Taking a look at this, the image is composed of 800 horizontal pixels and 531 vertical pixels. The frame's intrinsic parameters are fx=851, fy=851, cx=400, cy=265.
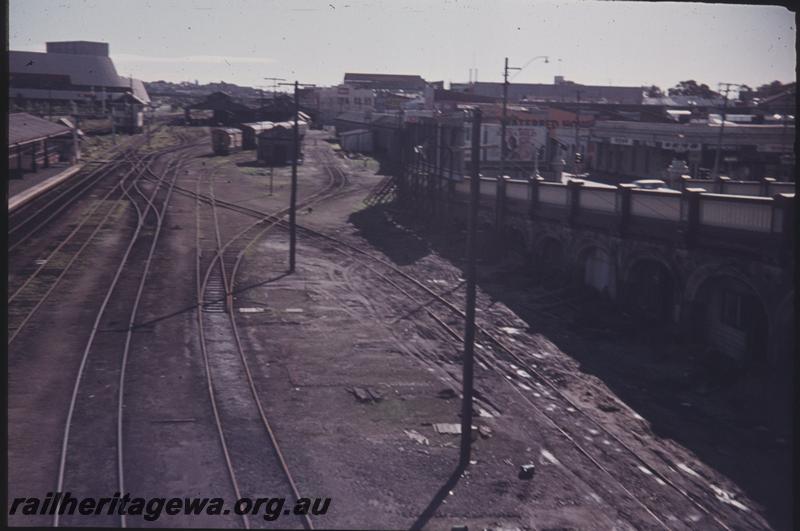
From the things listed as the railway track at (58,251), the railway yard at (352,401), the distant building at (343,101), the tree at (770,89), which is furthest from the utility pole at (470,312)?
the distant building at (343,101)

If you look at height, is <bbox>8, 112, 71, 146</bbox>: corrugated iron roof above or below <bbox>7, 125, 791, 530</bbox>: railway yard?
above

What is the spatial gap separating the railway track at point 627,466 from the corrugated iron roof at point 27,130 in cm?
2151

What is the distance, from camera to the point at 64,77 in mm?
68562

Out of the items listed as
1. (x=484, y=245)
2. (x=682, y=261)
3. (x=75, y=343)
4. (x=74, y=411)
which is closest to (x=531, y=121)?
(x=484, y=245)

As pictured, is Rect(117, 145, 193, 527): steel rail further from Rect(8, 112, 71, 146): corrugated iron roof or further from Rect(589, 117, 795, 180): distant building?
Rect(589, 117, 795, 180): distant building

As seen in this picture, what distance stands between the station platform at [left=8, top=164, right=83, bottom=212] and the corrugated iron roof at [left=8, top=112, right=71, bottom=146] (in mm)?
2268

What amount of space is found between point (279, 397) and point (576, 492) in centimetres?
539

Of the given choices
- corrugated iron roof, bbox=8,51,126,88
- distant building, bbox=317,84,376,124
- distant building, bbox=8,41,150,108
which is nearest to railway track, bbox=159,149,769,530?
distant building, bbox=8,41,150,108

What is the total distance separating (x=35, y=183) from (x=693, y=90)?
Result: 58.9 m

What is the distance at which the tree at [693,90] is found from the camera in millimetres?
70750

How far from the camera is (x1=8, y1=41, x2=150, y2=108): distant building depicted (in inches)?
2598

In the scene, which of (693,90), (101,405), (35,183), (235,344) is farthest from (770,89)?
(101,405)

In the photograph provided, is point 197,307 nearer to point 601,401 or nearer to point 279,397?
point 279,397

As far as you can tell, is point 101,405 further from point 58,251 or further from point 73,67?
point 73,67
